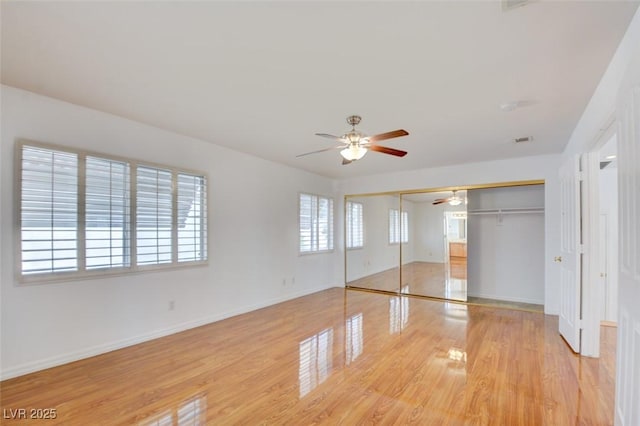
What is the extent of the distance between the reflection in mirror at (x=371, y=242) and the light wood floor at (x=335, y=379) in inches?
114

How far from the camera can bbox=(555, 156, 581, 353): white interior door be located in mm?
3326

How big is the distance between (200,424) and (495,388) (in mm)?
2449

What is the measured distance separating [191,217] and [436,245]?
16.5 feet

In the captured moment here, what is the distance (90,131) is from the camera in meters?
3.29

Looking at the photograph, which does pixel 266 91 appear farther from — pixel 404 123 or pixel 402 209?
pixel 402 209

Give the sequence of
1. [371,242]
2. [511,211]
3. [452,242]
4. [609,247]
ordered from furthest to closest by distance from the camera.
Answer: [371,242]
[452,242]
[511,211]
[609,247]

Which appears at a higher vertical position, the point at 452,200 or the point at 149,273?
the point at 452,200

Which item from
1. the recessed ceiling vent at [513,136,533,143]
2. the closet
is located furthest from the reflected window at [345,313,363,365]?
the recessed ceiling vent at [513,136,533,143]

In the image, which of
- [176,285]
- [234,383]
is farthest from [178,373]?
[176,285]

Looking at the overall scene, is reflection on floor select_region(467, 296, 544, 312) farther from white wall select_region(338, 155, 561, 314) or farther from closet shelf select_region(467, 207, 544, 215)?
closet shelf select_region(467, 207, 544, 215)

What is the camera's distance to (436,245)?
6547mm

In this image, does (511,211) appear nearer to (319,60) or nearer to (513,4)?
(513,4)

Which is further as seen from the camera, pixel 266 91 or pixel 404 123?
pixel 404 123

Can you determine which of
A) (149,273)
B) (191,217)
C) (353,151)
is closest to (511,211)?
(353,151)
